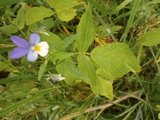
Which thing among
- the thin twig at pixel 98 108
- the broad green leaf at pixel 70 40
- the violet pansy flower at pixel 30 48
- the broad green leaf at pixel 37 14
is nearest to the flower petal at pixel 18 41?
the violet pansy flower at pixel 30 48

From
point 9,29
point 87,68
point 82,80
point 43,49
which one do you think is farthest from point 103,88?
point 9,29

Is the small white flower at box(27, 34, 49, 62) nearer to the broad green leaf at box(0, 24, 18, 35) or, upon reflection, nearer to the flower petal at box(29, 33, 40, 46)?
the flower petal at box(29, 33, 40, 46)

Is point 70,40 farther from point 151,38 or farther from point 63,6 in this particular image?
point 151,38

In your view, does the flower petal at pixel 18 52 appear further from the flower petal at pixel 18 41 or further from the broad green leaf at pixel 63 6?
the broad green leaf at pixel 63 6

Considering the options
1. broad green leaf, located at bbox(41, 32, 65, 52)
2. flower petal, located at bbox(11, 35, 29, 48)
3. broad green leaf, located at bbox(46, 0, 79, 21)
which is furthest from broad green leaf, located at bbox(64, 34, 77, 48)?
broad green leaf, located at bbox(46, 0, 79, 21)

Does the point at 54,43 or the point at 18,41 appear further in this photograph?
the point at 54,43

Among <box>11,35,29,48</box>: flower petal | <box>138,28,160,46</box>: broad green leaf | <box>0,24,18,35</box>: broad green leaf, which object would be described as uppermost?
<box>0,24,18,35</box>: broad green leaf
